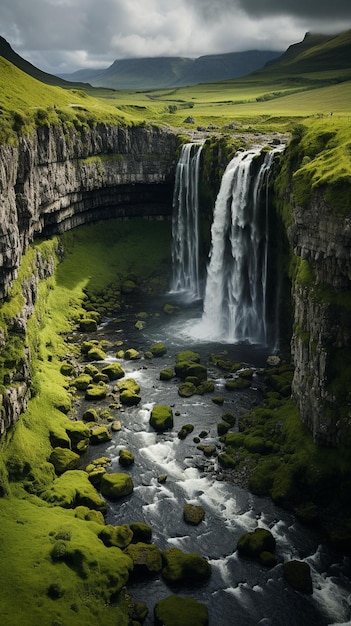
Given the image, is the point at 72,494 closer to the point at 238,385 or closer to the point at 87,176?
the point at 238,385

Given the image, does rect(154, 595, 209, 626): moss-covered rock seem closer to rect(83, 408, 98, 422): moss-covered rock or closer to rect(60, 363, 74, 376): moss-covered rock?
rect(83, 408, 98, 422): moss-covered rock

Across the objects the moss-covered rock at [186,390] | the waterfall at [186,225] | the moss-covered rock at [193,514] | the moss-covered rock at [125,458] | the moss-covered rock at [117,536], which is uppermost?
the waterfall at [186,225]

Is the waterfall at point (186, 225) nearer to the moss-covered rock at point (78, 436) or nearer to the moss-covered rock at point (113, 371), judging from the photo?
the moss-covered rock at point (113, 371)

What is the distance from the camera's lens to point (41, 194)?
6075 centimetres

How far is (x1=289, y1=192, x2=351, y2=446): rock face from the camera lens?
3431 cm

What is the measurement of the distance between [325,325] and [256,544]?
14.1m

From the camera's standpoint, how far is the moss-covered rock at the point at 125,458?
38.6 metres

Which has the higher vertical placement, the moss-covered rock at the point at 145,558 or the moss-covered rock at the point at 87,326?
the moss-covered rock at the point at 87,326

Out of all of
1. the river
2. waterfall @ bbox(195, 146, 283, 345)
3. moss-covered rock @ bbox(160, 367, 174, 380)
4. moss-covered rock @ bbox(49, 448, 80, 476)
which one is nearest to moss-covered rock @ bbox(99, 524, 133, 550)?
the river

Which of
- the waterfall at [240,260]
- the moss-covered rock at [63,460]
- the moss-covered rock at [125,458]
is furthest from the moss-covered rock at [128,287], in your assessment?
the moss-covered rock at [63,460]

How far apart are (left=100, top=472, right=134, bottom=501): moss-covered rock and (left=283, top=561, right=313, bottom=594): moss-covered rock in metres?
11.4

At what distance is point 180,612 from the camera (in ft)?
86.8

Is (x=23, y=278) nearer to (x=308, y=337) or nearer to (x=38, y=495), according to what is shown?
(x=38, y=495)

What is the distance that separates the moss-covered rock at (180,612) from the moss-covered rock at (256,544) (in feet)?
15.2
